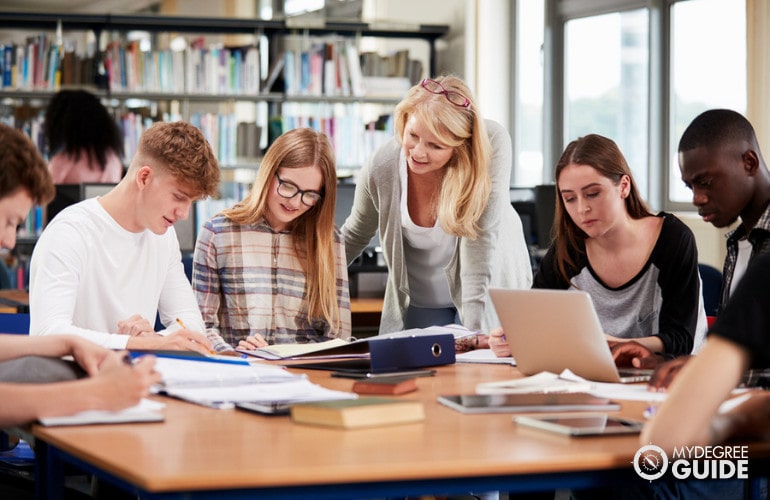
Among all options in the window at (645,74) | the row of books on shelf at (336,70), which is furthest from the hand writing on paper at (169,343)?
the row of books on shelf at (336,70)

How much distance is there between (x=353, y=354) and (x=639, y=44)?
15.7 feet

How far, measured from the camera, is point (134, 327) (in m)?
2.21

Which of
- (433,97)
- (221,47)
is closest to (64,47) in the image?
(221,47)

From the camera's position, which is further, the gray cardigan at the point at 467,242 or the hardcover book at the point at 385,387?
the gray cardigan at the point at 467,242

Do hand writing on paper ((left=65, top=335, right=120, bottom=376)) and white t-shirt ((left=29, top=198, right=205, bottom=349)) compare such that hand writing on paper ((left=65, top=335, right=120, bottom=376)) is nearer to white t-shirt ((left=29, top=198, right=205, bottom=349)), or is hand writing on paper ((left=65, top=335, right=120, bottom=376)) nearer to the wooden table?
the wooden table

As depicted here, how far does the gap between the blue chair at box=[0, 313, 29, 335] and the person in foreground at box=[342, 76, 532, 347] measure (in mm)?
1024

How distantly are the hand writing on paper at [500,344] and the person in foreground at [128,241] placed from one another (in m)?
0.67

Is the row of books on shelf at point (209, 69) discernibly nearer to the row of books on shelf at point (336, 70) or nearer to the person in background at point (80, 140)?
the row of books on shelf at point (336, 70)

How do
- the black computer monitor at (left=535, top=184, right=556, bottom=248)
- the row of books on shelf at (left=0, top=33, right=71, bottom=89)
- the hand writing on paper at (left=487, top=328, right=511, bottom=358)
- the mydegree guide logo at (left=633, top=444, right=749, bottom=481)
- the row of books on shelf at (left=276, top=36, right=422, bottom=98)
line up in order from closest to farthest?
the mydegree guide logo at (left=633, top=444, right=749, bottom=481), the hand writing on paper at (left=487, top=328, right=511, bottom=358), the black computer monitor at (left=535, top=184, right=556, bottom=248), the row of books on shelf at (left=0, top=33, right=71, bottom=89), the row of books on shelf at (left=276, top=36, right=422, bottom=98)

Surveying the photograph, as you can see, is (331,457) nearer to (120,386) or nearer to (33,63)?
(120,386)

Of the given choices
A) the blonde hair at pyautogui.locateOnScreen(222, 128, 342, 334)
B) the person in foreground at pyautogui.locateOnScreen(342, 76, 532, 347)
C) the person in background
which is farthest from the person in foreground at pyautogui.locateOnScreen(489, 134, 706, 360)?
the person in background

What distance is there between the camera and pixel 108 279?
239cm

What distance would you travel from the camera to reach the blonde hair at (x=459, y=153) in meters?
2.77

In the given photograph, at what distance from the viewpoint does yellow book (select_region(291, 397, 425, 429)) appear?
4.80 feet
